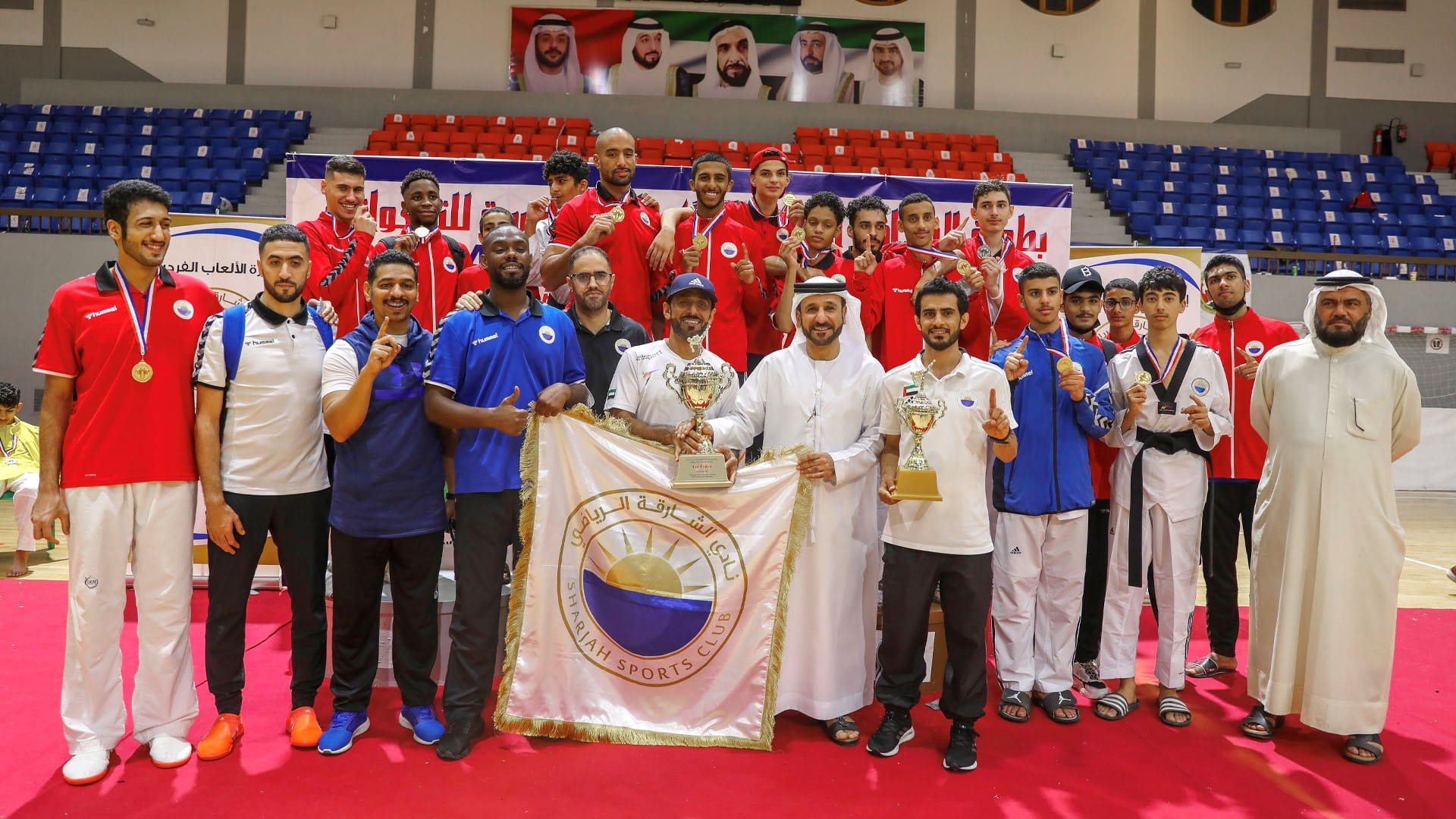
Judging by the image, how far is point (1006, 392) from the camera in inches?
161

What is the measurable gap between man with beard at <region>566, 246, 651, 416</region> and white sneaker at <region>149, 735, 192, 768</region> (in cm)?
230

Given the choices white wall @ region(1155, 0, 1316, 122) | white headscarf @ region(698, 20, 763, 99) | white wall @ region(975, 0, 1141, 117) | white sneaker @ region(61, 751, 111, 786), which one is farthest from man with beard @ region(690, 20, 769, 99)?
white sneaker @ region(61, 751, 111, 786)

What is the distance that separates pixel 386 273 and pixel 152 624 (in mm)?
1754

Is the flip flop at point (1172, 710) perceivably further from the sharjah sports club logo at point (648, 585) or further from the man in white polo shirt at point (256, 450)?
the man in white polo shirt at point (256, 450)

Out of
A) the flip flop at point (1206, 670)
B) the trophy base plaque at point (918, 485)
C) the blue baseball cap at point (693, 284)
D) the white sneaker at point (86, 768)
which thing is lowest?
the white sneaker at point (86, 768)

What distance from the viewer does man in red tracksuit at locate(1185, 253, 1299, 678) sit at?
524cm

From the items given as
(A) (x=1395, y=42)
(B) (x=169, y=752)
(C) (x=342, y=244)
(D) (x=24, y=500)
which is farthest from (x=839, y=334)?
(A) (x=1395, y=42)

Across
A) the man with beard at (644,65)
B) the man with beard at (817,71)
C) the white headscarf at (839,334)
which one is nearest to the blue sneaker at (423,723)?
the white headscarf at (839,334)

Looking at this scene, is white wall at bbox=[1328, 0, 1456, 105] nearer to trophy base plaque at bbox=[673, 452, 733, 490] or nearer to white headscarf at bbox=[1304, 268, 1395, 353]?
white headscarf at bbox=[1304, 268, 1395, 353]

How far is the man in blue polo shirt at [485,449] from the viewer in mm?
3924

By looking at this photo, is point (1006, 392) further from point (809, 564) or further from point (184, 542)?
point (184, 542)

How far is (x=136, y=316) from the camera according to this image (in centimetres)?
372

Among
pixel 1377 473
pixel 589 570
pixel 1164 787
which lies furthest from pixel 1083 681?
pixel 589 570

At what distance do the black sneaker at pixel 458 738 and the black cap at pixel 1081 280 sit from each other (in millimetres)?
3564
